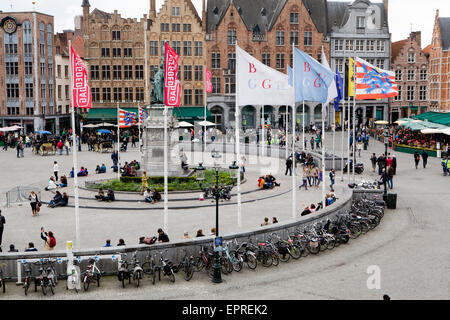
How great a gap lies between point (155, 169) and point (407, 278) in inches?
741

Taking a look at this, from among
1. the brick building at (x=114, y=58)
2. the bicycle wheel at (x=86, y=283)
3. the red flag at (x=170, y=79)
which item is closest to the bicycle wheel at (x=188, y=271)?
the bicycle wheel at (x=86, y=283)

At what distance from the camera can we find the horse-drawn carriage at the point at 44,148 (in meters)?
49.0

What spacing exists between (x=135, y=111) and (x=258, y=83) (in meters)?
49.9

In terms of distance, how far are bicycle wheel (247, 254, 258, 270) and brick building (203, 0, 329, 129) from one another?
5411 cm

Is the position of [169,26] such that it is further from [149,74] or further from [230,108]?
[230,108]

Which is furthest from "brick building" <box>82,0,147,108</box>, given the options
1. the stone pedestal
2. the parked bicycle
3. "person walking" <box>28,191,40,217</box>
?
the parked bicycle

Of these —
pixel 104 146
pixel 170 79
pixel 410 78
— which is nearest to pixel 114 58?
pixel 104 146

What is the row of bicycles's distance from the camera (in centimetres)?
1577

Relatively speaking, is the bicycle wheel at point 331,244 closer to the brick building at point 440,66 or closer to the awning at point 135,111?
the awning at point 135,111

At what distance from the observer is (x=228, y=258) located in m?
17.1

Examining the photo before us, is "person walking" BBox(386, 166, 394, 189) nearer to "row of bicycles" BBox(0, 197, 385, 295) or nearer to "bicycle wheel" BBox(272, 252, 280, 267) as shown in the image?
"row of bicycles" BBox(0, 197, 385, 295)

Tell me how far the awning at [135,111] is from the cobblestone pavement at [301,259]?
35599 millimetres

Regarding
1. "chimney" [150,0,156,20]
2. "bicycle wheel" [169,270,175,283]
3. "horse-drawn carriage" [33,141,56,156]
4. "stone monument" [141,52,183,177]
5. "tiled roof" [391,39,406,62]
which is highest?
"chimney" [150,0,156,20]

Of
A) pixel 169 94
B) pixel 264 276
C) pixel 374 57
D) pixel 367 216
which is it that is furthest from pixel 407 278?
pixel 374 57
